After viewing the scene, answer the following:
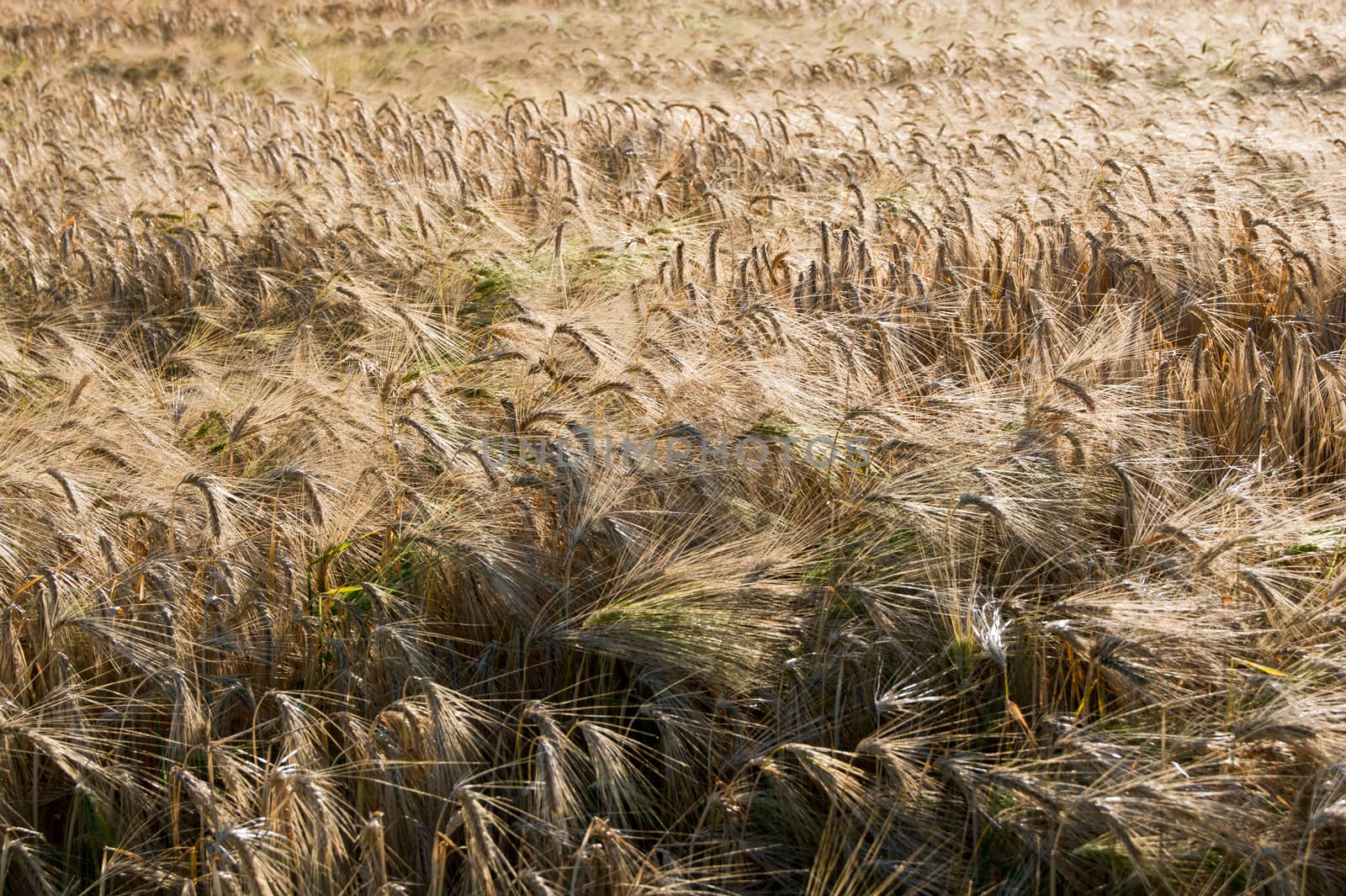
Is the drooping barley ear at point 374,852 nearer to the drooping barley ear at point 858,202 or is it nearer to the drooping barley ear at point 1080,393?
the drooping barley ear at point 1080,393

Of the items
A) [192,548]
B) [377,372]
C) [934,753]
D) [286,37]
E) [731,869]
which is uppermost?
[286,37]

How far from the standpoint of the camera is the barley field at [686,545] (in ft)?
5.82

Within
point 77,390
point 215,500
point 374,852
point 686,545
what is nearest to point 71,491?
point 215,500

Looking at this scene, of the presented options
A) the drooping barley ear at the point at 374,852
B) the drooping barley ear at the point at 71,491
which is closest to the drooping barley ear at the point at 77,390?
the drooping barley ear at the point at 71,491

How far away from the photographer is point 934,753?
1937 millimetres

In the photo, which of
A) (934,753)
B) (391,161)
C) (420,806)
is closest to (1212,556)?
(934,753)


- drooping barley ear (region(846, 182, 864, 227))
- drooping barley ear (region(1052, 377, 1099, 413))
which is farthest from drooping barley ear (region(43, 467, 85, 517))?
drooping barley ear (region(846, 182, 864, 227))

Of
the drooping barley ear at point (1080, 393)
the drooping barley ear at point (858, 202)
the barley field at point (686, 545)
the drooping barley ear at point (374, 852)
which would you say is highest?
the drooping barley ear at point (858, 202)

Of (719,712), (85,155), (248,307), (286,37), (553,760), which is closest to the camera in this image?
(553,760)

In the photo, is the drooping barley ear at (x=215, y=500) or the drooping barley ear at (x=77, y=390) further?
the drooping barley ear at (x=77, y=390)

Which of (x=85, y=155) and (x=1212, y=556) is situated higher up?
(x=85, y=155)

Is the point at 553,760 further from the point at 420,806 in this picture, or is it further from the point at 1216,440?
the point at 1216,440

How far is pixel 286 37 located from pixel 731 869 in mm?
11607

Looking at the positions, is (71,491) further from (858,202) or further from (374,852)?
(858,202)
